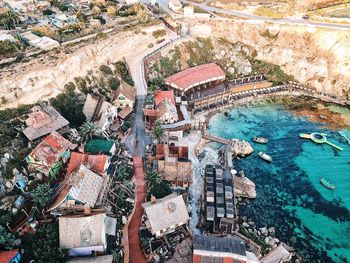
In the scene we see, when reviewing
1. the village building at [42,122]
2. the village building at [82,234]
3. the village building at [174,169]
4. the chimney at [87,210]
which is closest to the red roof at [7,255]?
the village building at [82,234]

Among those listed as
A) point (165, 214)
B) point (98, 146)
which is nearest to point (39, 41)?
point (98, 146)

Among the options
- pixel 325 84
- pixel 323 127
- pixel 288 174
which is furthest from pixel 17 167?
pixel 325 84

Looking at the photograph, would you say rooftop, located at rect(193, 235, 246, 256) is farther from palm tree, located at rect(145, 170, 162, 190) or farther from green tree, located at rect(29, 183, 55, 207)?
green tree, located at rect(29, 183, 55, 207)

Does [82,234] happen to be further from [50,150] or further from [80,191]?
[50,150]

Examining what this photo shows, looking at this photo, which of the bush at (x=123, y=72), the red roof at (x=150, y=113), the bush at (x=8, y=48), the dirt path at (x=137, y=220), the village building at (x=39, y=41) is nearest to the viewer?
the dirt path at (x=137, y=220)

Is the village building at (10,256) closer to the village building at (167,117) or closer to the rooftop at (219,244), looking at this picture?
the rooftop at (219,244)

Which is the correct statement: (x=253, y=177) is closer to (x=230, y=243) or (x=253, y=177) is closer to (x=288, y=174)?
(x=288, y=174)
